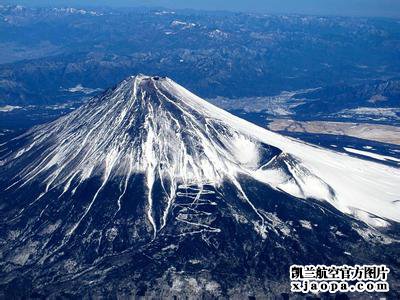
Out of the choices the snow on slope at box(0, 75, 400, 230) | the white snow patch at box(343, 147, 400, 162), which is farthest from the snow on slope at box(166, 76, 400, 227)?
the white snow patch at box(343, 147, 400, 162)

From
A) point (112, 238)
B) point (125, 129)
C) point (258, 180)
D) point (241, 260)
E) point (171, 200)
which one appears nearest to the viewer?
point (241, 260)

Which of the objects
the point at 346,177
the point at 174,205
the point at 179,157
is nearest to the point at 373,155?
the point at 346,177

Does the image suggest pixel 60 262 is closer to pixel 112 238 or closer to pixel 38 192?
pixel 112 238

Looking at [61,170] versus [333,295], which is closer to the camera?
[333,295]

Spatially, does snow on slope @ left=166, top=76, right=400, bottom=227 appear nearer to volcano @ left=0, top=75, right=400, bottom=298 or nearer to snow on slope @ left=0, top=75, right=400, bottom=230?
snow on slope @ left=0, top=75, right=400, bottom=230

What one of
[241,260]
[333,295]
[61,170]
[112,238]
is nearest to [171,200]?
[112,238]
